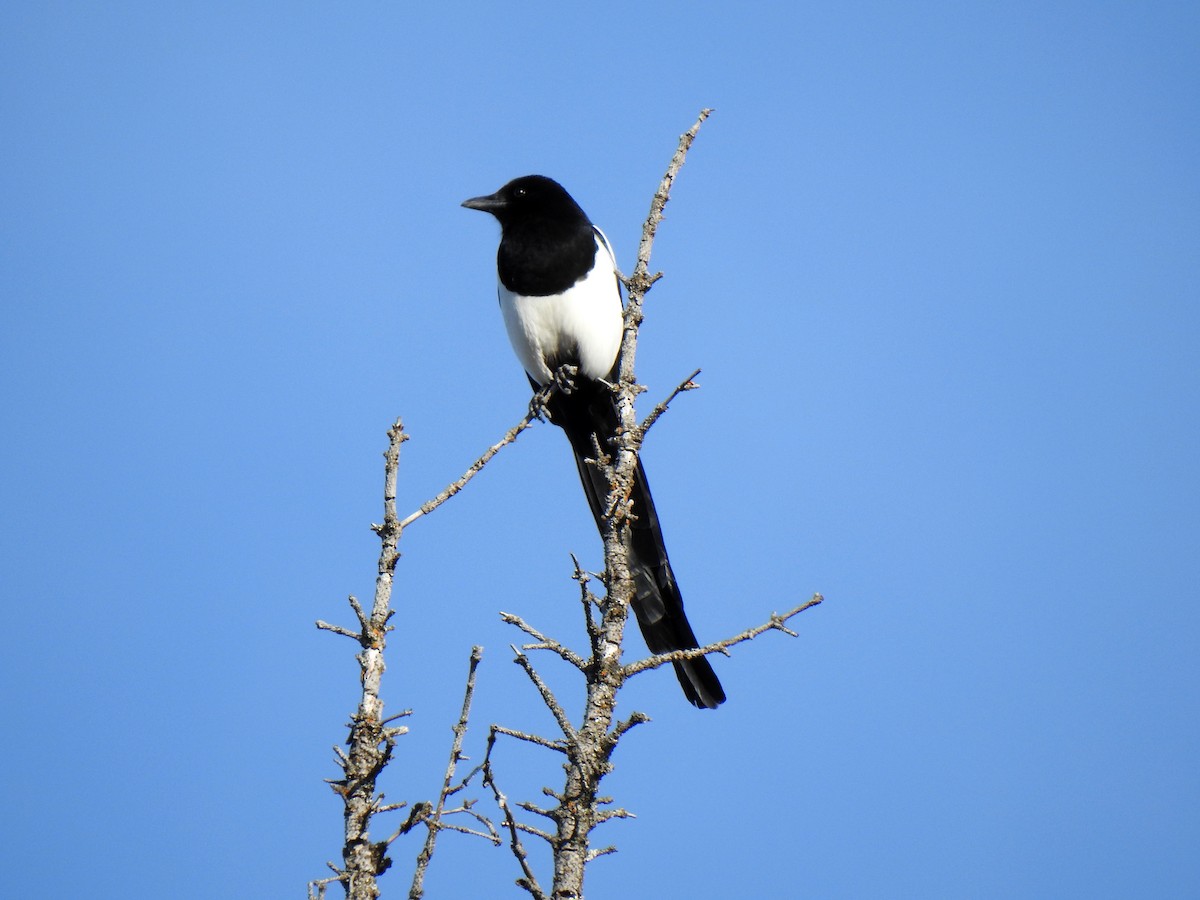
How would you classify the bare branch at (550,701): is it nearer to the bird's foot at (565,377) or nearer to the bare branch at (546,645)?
the bare branch at (546,645)

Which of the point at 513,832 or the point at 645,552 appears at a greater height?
the point at 645,552

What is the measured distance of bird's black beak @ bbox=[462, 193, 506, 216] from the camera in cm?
631

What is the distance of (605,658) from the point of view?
313 centimetres

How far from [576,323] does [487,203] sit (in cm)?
101

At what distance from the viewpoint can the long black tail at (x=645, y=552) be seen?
4.24m

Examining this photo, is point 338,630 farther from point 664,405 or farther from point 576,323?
point 576,323

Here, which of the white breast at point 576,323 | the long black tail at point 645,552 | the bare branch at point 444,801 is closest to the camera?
the bare branch at point 444,801

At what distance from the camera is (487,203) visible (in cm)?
632

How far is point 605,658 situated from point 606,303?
2.91 meters

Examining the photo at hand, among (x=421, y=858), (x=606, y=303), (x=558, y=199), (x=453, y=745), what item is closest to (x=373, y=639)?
(x=453, y=745)

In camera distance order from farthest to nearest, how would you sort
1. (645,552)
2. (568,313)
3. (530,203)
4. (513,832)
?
(530,203) < (568,313) < (645,552) < (513,832)

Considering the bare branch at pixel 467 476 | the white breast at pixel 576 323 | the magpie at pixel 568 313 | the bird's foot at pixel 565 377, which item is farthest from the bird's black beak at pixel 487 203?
the bare branch at pixel 467 476

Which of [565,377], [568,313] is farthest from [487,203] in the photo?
[565,377]

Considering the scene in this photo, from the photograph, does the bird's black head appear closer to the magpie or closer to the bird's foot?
the magpie
